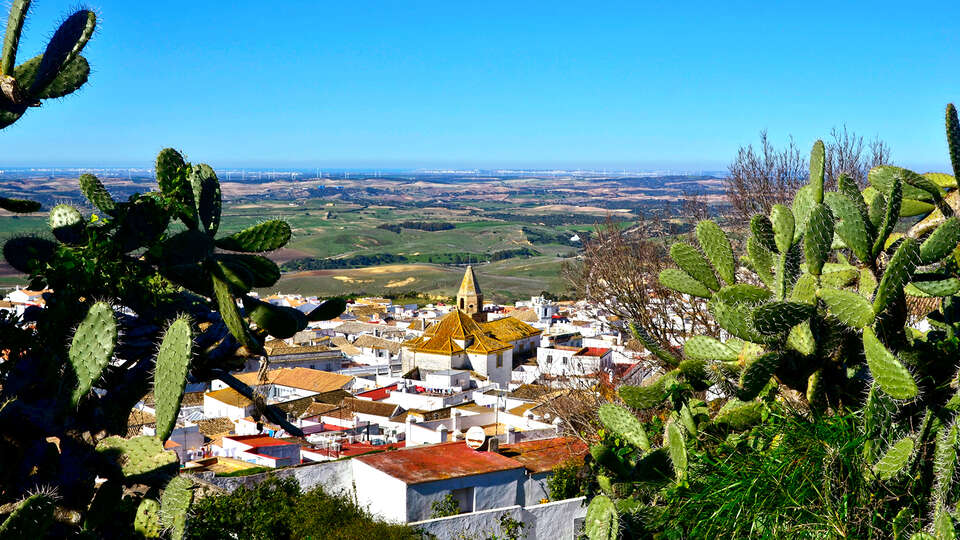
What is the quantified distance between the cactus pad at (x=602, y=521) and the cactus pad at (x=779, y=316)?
0.97 m

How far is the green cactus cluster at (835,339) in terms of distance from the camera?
3.40 m

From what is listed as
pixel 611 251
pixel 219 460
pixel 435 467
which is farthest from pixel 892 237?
pixel 219 460

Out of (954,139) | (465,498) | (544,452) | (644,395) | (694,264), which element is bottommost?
(544,452)

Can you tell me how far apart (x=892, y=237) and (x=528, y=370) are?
2600 centimetres

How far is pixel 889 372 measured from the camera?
10.6 ft

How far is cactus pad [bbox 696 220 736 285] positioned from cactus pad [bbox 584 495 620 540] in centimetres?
123

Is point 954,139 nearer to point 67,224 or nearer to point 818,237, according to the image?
point 818,237

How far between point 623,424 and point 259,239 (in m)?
1.95

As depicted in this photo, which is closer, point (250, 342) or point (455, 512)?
point (250, 342)

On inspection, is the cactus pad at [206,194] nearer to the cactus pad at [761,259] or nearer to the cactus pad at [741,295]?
the cactus pad at [741,295]

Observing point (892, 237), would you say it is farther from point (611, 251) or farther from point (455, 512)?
point (611, 251)

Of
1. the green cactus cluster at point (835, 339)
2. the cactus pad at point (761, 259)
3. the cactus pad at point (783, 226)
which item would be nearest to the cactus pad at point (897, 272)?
the green cactus cluster at point (835, 339)

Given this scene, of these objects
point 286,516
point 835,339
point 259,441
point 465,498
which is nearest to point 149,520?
point 835,339

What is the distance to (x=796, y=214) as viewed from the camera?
13.4 ft
